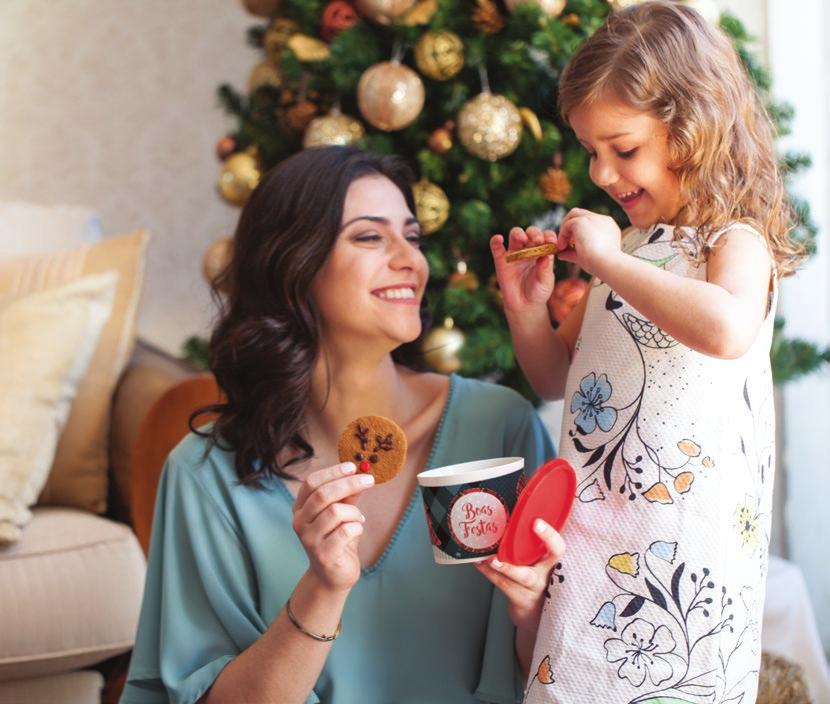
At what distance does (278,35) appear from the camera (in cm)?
208

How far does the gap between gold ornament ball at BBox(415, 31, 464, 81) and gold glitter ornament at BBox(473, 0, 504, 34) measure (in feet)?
0.17

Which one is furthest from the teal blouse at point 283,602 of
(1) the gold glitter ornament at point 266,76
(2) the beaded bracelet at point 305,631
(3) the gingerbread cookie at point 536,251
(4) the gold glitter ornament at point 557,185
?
(1) the gold glitter ornament at point 266,76

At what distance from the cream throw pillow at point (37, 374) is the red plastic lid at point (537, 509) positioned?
1123 millimetres

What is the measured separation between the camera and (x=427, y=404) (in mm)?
1392

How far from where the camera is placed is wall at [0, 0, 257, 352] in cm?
297

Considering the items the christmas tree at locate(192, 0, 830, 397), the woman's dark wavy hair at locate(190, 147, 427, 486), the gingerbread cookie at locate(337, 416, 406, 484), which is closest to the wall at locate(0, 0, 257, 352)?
the christmas tree at locate(192, 0, 830, 397)

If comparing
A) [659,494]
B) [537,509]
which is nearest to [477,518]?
[537,509]

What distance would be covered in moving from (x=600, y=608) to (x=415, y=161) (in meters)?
1.23

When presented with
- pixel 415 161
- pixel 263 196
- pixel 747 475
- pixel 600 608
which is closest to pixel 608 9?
pixel 415 161

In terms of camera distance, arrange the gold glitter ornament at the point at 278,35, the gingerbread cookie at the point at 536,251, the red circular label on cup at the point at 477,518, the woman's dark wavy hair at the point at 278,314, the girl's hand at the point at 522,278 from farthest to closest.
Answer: the gold glitter ornament at the point at 278,35 → the woman's dark wavy hair at the point at 278,314 → the girl's hand at the point at 522,278 → the gingerbread cookie at the point at 536,251 → the red circular label on cup at the point at 477,518

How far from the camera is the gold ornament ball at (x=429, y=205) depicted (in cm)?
182

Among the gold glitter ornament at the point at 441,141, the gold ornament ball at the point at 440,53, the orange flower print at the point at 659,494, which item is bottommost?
the orange flower print at the point at 659,494

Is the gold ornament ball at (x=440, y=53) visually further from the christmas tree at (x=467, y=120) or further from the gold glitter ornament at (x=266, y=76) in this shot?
the gold glitter ornament at (x=266, y=76)

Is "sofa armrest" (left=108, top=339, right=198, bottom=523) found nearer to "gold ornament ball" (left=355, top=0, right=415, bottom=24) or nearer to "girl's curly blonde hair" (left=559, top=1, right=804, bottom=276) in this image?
"gold ornament ball" (left=355, top=0, right=415, bottom=24)
